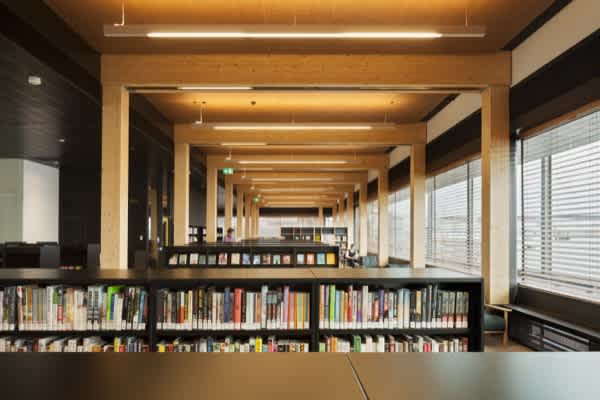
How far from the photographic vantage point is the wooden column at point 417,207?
419 inches

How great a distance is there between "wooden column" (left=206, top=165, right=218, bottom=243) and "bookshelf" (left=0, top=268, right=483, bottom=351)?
379 inches

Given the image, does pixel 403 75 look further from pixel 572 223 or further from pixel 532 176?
pixel 572 223

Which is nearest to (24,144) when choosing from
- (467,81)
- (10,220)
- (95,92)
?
(10,220)

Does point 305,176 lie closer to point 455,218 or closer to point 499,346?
point 455,218

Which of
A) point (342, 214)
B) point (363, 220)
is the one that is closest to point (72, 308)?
point (363, 220)

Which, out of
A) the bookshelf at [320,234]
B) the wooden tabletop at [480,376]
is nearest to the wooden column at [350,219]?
the bookshelf at [320,234]

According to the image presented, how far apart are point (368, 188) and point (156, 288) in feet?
54.6

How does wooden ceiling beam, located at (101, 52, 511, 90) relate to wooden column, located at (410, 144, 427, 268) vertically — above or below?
above

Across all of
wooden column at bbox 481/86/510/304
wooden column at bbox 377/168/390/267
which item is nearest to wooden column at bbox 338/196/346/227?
wooden column at bbox 377/168/390/267

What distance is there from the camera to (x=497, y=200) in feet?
21.9

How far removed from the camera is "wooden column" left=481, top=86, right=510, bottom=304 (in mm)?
6652

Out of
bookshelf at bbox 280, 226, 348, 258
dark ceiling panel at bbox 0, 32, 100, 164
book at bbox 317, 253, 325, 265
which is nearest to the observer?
dark ceiling panel at bbox 0, 32, 100, 164

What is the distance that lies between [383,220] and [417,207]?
4306 millimetres

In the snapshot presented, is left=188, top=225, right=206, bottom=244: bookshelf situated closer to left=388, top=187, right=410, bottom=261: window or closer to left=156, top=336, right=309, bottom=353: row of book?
left=388, top=187, right=410, bottom=261: window
